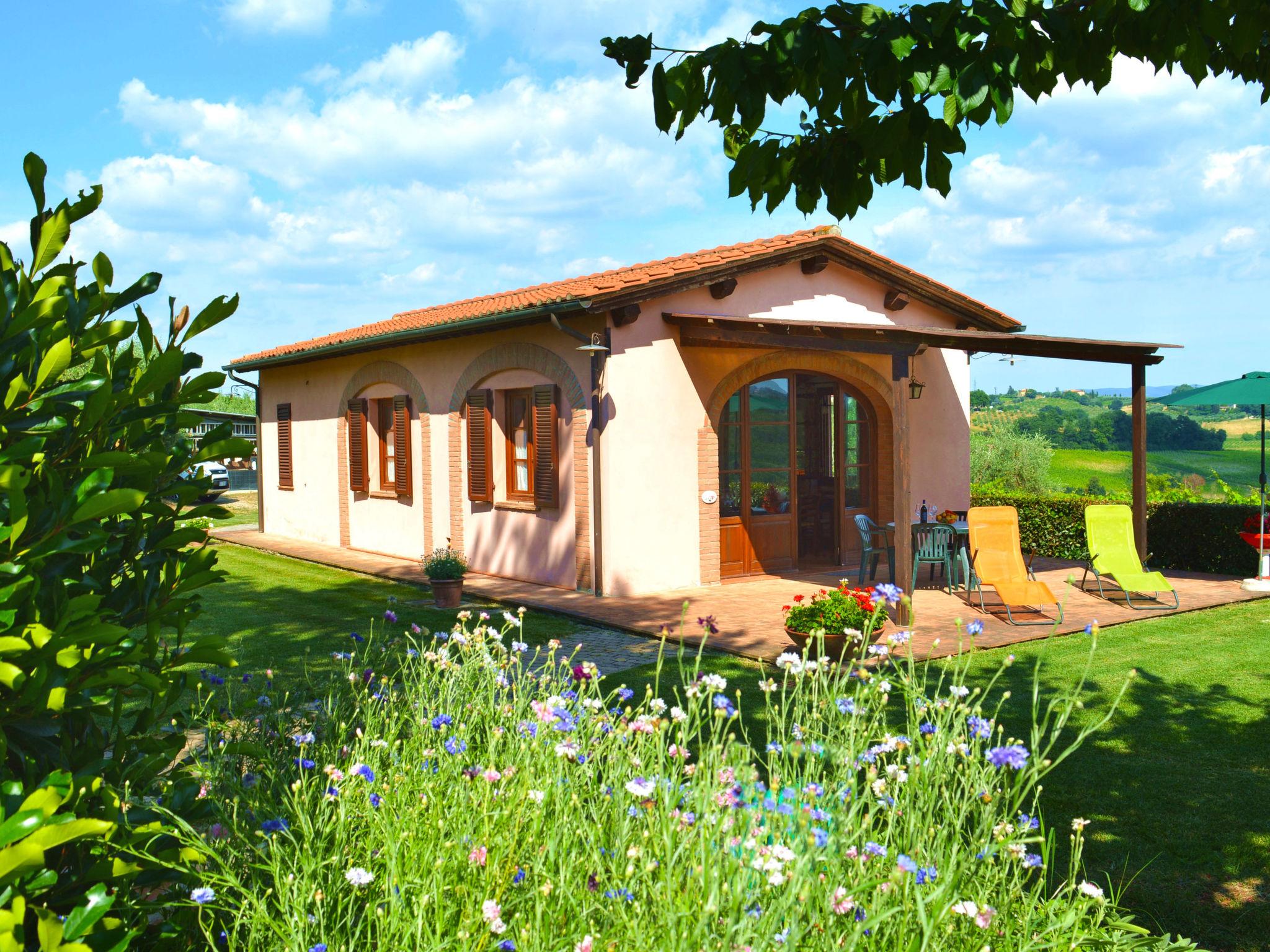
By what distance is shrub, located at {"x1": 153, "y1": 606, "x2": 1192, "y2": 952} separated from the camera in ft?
6.81

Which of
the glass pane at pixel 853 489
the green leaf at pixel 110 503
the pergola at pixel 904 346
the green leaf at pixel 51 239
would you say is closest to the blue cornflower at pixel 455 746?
the green leaf at pixel 110 503

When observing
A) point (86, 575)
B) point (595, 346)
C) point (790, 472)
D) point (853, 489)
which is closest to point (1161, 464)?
point (853, 489)

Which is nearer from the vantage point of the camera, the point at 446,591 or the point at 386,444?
the point at 446,591

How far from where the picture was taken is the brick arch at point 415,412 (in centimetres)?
1409

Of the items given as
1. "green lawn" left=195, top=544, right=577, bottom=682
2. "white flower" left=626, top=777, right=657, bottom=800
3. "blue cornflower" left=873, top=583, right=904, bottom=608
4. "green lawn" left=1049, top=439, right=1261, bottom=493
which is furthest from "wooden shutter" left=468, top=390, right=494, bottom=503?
"green lawn" left=1049, top=439, right=1261, bottom=493

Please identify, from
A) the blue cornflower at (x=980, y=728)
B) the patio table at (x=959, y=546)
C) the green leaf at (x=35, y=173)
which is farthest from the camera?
the patio table at (x=959, y=546)

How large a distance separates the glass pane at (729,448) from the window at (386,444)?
5.68 metres

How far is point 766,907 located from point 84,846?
1552 mm

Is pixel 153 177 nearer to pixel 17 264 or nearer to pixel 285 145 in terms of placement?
pixel 285 145

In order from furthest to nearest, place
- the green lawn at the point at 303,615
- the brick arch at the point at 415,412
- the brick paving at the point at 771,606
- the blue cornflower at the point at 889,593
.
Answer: the brick arch at the point at 415,412
the brick paving at the point at 771,606
the green lawn at the point at 303,615
the blue cornflower at the point at 889,593

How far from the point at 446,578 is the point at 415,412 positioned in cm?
455

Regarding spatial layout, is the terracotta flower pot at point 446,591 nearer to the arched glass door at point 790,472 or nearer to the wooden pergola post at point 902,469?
the arched glass door at point 790,472

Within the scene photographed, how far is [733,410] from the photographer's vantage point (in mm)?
12195

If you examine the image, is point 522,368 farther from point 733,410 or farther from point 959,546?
point 959,546
